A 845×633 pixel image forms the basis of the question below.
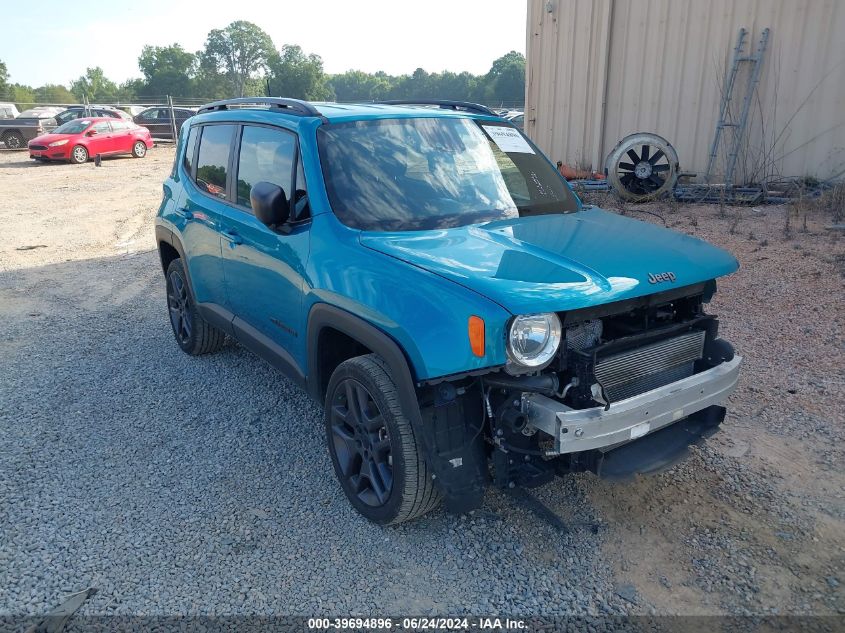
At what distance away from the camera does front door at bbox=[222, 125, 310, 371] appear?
344 centimetres

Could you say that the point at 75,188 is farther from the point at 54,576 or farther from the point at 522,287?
the point at 522,287

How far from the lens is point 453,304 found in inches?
99.7

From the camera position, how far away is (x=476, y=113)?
4.27 m

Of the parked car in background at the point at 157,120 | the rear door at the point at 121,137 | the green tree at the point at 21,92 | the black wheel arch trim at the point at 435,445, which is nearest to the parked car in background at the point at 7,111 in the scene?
the parked car in background at the point at 157,120

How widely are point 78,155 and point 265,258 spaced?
824 inches

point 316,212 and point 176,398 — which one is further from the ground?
point 316,212

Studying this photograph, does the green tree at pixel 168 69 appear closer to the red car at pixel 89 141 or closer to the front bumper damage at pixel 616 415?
the red car at pixel 89 141

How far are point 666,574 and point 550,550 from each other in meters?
0.50

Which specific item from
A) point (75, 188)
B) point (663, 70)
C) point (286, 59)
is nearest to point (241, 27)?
point (286, 59)

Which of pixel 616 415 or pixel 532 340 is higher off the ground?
pixel 532 340

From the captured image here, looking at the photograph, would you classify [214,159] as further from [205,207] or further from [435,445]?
[435,445]

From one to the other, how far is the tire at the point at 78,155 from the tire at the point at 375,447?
2144 cm

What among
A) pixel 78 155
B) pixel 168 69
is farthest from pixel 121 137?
pixel 168 69

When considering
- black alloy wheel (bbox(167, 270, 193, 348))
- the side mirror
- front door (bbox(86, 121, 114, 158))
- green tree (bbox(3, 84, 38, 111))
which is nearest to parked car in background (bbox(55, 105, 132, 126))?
front door (bbox(86, 121, 114, 158))
